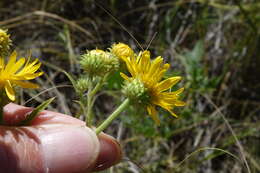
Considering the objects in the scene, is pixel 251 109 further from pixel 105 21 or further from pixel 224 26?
pixel 105 21

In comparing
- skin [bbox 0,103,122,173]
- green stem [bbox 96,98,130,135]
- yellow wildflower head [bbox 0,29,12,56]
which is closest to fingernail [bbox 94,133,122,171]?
skin [bbox 0,103,122,173]

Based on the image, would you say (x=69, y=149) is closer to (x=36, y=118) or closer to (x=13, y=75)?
(x=36, y=118)

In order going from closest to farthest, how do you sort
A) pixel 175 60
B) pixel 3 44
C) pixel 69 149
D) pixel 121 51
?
pixel 69 149 < pixel 3 44 < pixel 121 51 < pixel 175 60

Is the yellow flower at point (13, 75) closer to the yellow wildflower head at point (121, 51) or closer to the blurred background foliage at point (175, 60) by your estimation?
the yellow wildflower head at point (121, 51)

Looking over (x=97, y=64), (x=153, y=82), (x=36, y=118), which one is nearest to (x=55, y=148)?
(x=36, y=118)

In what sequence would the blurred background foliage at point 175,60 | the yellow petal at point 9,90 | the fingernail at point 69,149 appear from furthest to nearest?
the blurred background foliage at point 175,60 < the fingernail at point 69,149 < the yellow petal at point 9,90

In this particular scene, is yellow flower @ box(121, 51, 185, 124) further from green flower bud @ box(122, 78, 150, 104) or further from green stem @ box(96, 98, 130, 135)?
green stem @ box(96, 98, 130, 135)

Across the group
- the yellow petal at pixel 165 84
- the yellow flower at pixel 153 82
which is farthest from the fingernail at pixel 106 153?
the yellow petal at pixel 165 84

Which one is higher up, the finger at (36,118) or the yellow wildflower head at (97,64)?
the yellow wildflower head at (97,64)
